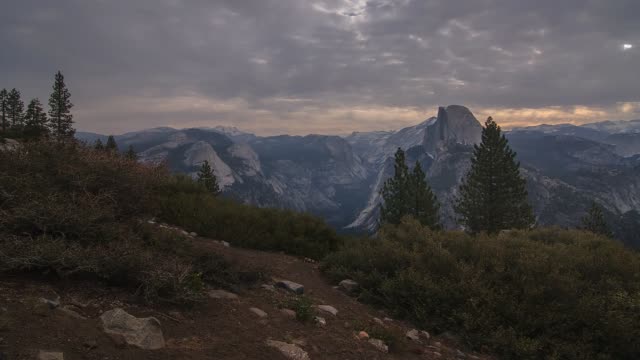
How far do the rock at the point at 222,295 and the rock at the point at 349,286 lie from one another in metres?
3.20

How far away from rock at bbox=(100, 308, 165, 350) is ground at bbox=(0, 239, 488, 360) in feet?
0.32

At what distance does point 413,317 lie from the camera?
8.20m

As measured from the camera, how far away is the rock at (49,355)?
3822mm

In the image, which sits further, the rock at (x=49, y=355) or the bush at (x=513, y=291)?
the bush at (x=513, y=291)

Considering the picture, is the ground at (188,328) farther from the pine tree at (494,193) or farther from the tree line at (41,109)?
the tree line at (41,109)

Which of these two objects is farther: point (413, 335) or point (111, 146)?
point (111, 146)

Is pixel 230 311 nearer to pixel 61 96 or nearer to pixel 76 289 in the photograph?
pixel 76 289

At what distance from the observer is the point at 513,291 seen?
8.27 meters

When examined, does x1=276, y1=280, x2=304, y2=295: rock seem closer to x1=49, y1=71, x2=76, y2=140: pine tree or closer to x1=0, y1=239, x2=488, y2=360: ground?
x1=0, y1=239, x2=488, y2=360: ground

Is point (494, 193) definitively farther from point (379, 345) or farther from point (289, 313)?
point (289, 313)

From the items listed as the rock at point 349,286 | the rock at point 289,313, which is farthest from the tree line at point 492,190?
the rock at point 289,313

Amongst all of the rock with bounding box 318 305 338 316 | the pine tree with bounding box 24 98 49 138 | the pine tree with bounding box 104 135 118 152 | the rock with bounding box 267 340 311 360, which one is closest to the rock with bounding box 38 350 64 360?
the rock with bounding box 267 340 311 360

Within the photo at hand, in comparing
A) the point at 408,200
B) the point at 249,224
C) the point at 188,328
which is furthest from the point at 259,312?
the point at 408,200

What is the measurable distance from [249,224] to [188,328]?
7.72 m
